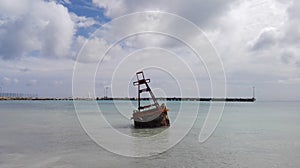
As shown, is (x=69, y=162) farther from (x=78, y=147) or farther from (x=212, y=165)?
(x=212, y=165)

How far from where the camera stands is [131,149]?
23.2 metres

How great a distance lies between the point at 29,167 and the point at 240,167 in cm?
1184

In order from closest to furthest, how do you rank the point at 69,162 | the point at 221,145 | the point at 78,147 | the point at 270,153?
1. the point at 69,162
2. the point at 270,153
3. the point at 78,147
4. the point at 221,145

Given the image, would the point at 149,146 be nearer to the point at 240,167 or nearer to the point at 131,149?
the point at 131,149

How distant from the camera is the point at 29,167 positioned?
1742 centimetres

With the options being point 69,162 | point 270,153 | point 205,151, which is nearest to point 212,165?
point 205,151

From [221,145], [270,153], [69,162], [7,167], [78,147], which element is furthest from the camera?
[221,145]

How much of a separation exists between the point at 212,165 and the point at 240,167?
1567 mm

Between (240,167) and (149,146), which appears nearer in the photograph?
(240,167)

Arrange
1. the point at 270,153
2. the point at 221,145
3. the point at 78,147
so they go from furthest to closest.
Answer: the point at 221,145 → the point at 78,147 → the point at 270,153

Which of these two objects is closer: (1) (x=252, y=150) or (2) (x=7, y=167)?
(2) (x=7, y=167)

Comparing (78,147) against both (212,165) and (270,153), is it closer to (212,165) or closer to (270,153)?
(212,165)

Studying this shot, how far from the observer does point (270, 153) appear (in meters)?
22.4

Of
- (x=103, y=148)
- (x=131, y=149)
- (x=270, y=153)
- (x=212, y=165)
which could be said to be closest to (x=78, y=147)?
(x=103, y=148)
